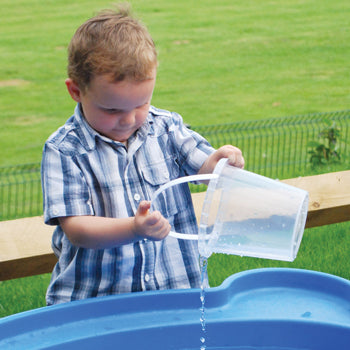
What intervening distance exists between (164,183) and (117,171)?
0.17 m

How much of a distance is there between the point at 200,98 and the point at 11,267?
17.5 feet

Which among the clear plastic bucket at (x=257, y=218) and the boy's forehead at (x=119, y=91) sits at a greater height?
the boy's forehead at (x=119, y=91)

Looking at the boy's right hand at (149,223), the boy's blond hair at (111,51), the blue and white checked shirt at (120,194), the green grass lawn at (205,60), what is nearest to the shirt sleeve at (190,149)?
the blue and white checked shirt at (120,194)

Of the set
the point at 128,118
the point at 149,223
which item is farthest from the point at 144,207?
the point at 128,118

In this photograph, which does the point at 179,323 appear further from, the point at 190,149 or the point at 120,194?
the point at 190,149

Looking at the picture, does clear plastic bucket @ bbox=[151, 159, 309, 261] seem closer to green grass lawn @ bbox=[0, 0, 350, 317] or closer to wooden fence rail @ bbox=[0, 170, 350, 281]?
wooden fence rail @ bbox=[0, 170, 350, 281]

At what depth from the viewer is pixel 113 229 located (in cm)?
182

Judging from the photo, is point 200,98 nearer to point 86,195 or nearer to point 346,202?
point 346,202

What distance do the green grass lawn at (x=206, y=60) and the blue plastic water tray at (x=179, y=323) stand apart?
4136 mm

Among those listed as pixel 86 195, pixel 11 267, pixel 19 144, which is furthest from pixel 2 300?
pixel 19 144

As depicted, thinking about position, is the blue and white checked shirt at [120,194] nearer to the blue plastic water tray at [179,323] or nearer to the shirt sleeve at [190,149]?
the shirt sleeve at [190,149]

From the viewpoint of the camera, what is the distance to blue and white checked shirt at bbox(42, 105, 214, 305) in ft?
6.33

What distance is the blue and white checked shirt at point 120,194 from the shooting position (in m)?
1.93

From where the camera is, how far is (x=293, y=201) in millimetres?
1720
